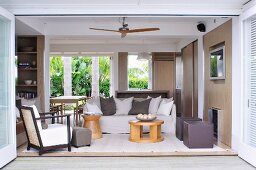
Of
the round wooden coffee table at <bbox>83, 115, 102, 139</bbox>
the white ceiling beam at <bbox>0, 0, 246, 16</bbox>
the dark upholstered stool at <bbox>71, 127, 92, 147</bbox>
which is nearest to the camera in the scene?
the white ceiling beam at <bbox>0, 0, 246, 16</bbox>

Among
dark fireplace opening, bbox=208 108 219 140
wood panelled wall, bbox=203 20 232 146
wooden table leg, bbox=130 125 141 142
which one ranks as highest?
wood panelled wall, bbox=203 20 232 146

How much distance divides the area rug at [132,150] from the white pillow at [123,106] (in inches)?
55.6

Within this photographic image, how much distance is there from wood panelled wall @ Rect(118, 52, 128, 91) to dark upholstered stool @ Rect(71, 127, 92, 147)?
6120 millimetres

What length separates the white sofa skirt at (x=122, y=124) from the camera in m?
6.88

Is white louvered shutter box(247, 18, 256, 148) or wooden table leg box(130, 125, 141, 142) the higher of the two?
white louvered shutter box(247, 18, 256, 148)

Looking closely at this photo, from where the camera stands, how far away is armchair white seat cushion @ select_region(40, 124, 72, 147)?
4879 mm

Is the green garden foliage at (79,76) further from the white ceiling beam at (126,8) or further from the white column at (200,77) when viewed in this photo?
the white ceiling beam at (126,8)

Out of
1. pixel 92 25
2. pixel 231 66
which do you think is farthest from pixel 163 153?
pixel 92 25

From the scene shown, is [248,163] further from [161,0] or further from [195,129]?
[161,0]

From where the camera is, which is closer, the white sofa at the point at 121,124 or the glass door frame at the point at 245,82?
the glass door frame at the point at 245,82

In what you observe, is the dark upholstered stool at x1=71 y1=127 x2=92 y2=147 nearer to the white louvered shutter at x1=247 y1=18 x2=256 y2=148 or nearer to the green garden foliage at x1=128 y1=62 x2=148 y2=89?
the white louvered shutter at x1=247 y1=18 x2=256 y2=148

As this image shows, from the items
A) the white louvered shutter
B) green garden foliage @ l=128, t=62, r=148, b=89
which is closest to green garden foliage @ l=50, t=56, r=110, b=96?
green garden foliage @ l=128, t=62, r=148, b=89

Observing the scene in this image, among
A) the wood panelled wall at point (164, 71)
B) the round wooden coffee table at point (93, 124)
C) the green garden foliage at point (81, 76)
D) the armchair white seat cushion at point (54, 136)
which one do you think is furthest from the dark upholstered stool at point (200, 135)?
the green garden foliage at point (81, 76)

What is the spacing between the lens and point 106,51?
11242mm
